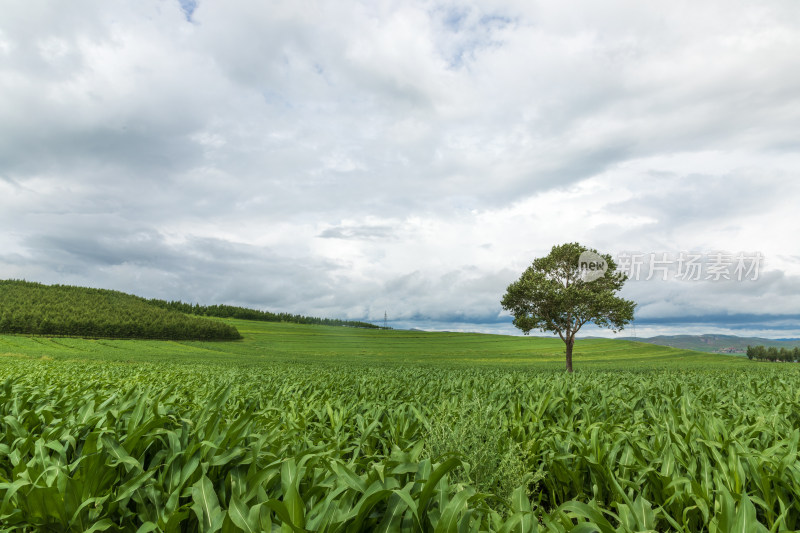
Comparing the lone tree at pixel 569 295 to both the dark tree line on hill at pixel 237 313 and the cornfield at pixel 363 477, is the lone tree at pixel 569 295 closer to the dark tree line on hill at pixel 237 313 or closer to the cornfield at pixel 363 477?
the cornfield at pixel 363 477

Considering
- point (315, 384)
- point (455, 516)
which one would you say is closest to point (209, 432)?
point (455, 516)

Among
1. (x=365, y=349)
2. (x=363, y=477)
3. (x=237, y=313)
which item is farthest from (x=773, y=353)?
(x=237, y=313)

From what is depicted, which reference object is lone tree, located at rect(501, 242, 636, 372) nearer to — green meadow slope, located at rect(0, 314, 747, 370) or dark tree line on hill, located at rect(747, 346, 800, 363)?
green meadow slope, located at rect(0, 314, 747, 370)

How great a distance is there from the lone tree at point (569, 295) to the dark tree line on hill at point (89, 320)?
89468mm

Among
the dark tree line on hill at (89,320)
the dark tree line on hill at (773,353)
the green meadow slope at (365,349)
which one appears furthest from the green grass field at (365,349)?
the dark tree line on hill at (773,353)

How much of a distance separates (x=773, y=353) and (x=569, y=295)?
388ft

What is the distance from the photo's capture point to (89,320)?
323 ft

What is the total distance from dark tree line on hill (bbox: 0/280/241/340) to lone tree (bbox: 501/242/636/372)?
294ft

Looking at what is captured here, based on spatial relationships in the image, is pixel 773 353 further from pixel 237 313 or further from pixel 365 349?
pixel 237 313

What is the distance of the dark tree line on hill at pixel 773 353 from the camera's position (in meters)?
104

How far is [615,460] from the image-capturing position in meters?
4.42

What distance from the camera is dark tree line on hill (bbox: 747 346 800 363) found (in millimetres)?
104375

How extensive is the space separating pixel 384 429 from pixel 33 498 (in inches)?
150

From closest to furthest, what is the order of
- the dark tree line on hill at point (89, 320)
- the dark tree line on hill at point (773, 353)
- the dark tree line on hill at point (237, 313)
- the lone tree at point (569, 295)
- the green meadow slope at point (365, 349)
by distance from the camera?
the lone tree at point (569, 295) → the green meadow slope at point (365, 349) → the dark tree line on hill at point (89, 320) → the dark tree line on hill at point (773, 353) → the dark tree line on hill at point (237, 313)
